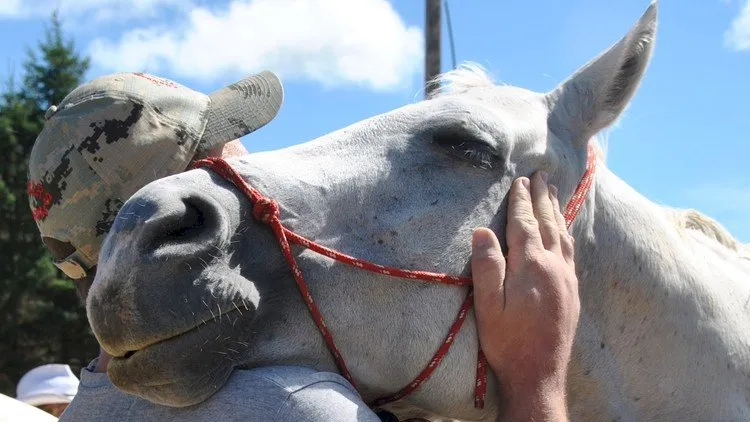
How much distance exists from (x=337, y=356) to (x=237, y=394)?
311 millimetres

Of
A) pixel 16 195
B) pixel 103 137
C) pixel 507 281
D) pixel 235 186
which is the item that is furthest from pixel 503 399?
pixel 16 195

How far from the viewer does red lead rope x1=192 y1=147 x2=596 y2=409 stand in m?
1.99

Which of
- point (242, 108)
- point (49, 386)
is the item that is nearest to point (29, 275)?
point (49, 386)

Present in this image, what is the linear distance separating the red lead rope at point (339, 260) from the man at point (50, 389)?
17.8 feet

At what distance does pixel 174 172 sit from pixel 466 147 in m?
0.90

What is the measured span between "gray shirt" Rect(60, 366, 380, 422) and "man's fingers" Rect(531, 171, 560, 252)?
0.75 m

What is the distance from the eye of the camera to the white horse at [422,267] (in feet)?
5.93

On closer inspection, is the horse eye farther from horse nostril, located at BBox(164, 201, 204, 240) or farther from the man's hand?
horse nostril, located at BBox(164, 201, 204, 240)

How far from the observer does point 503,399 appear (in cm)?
218

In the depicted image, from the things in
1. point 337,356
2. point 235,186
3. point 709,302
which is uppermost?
point 235,186

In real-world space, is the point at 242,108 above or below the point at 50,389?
above

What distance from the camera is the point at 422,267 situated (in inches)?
85.1

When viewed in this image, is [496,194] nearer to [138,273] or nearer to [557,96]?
[557,96]

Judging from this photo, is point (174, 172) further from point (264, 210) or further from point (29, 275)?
point (29, 275)
